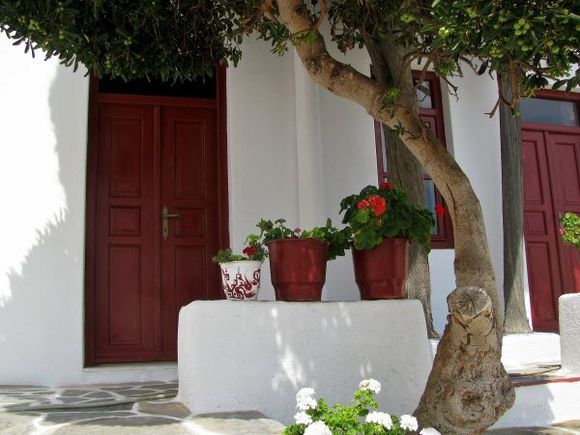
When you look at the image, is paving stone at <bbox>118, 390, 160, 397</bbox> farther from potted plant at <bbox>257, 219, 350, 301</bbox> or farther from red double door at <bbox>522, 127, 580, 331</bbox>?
red double door at <bbox>522, 127, 580, 331</bbox>

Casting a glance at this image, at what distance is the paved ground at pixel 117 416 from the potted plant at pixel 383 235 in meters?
1.07

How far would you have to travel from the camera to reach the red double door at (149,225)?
4.91 meters

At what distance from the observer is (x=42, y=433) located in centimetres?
261

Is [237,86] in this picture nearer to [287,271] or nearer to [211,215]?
[211,215]

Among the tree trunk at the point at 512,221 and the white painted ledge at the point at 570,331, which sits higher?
the tree trunk at the point at 512,221

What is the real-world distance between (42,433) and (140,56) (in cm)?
232

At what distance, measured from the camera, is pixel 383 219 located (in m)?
3.54

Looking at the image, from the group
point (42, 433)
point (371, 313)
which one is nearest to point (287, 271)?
point (371, 313)

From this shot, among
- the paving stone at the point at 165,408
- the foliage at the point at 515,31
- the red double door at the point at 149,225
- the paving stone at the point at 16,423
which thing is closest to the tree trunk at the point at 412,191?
the red double door at the point at 149,225

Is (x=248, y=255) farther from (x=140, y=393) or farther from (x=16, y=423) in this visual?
(x=16, y=423)

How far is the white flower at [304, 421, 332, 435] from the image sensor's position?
86.5 inches

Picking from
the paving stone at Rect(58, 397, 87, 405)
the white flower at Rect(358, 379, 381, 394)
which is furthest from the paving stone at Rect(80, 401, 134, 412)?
the white flower at Rect(358, 379, 381, 394)

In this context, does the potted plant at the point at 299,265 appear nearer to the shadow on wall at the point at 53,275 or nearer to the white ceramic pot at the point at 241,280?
the white ceramic pot at the point at 241,280

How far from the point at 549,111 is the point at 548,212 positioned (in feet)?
3.92
